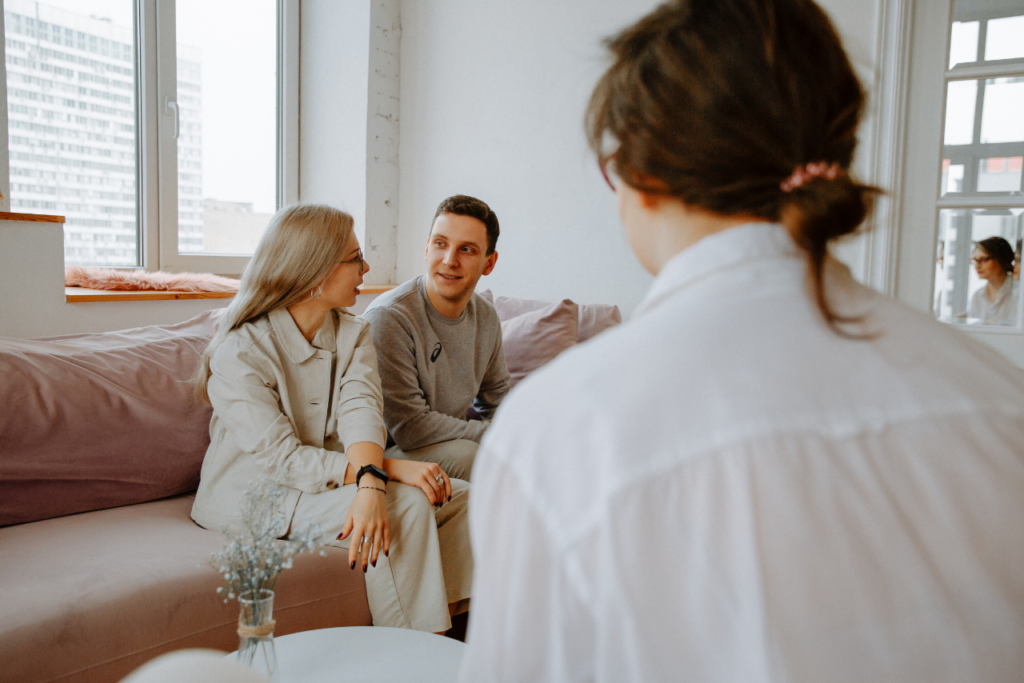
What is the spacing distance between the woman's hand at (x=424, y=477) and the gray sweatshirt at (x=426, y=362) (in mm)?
315

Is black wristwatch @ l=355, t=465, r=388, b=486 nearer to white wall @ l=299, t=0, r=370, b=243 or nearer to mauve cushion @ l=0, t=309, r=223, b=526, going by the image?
mauve cushion @ l=0, t=309, r=223, b=526

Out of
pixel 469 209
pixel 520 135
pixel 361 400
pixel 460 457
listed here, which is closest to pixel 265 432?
pixel 361 400

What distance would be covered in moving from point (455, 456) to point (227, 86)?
2.26m

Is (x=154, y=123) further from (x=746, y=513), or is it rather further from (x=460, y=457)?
(x=746, y=513)

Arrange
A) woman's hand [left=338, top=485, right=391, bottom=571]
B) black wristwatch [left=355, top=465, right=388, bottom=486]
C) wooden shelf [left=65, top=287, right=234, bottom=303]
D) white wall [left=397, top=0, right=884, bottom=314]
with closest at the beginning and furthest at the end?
woman's hand [left=338, top=485, right=391, bottom=571], black wristwatch [left=355, top=465, right=388, bottom=486], wooden shelf [left=65, top=287, right=234, bottom=303], white wall [left=397, top=0, right=884, bottom=314]

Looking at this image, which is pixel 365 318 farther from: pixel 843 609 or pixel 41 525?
pixel 843 609

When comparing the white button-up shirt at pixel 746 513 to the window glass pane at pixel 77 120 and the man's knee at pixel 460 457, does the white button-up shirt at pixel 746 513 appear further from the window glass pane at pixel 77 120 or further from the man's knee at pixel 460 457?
the window glass pane at pixel 77 120

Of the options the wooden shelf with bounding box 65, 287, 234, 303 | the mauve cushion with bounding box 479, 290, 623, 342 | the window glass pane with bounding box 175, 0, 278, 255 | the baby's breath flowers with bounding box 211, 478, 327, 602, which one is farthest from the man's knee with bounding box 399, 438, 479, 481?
the window glass pane with bounding box 175, 0, 278, 255

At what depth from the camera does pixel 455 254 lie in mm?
2070

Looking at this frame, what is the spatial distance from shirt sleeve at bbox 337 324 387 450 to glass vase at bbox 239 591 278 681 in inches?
27.8

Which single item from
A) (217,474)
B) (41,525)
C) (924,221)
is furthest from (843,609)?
(924,221)

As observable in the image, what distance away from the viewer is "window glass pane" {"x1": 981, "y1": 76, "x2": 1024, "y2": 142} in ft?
7.77

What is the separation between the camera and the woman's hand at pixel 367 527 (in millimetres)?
1488

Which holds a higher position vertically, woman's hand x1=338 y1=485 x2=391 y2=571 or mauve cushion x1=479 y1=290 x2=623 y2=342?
mauve cushion x1=479 y1=290 x2=623 y2=342
